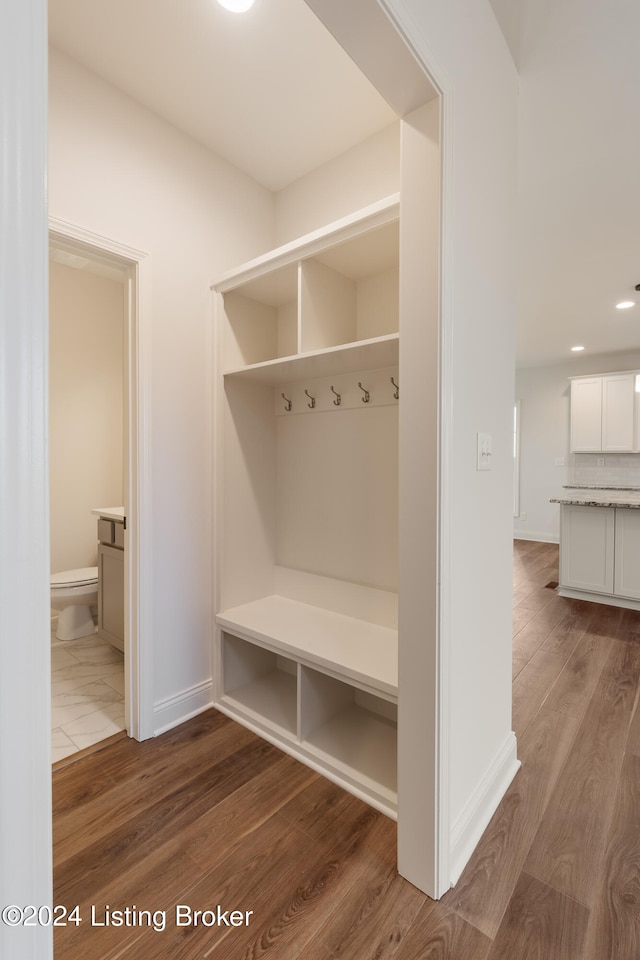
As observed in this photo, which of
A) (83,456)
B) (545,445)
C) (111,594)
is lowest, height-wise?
(111,594)

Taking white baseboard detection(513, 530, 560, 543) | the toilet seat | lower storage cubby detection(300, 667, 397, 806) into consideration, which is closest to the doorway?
the toilet seat

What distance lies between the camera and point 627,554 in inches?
154

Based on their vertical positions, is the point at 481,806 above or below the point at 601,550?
below

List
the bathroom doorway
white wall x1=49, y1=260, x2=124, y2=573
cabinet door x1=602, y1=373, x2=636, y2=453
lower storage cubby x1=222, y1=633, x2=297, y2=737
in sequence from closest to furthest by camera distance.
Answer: the bathroom doorway → lower storage cubby x1=222, y1=633, x2=297, y2=737 → white wall x1=49, y1=260, x2=124, y2=573 → cabinet door x1=602, y1=373, x2=636, y2=453

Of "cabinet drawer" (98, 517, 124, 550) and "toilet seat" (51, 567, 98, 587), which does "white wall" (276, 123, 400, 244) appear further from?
"toilet seat" (51, 567, 98, 587)

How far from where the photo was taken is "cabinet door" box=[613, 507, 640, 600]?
3863 mm

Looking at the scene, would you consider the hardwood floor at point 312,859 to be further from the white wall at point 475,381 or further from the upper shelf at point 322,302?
the upper shelf at point 322,302

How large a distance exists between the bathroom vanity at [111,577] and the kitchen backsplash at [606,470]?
6359mm

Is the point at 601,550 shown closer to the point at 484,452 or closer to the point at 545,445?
the point at 545,445

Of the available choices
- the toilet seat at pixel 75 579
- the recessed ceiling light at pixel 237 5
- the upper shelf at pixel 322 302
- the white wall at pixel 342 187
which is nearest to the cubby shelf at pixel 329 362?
the upper shelf at pixel 322 302

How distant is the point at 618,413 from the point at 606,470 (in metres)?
0.89

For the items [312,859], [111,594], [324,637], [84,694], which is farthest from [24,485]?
[111,594]

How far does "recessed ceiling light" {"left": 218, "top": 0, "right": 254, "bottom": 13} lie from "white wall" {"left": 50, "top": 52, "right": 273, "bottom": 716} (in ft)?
2.11

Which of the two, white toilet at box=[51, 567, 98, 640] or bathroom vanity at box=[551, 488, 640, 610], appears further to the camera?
bathroom vanity at box=[551, 488, 640, 610]
